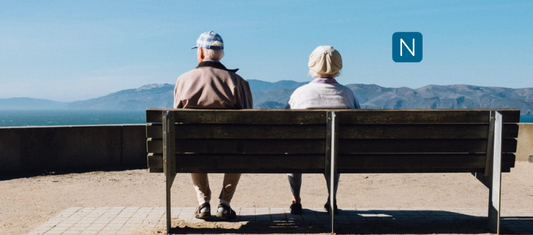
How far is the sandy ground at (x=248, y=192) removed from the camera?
5.94 metres

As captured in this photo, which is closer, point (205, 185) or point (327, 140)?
point (327, 140)

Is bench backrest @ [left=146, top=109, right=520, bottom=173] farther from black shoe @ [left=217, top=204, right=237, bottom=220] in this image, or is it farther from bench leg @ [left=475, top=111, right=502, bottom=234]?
black shoe @ [left=217, top=204, right=237, bottom=220]

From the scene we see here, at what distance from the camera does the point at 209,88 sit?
4543 mm

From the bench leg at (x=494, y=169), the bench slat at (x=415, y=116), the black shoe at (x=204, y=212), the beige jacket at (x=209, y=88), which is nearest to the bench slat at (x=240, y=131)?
the bench slat at (x=415, y=116)

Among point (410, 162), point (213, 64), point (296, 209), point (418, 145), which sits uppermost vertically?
point (213, 64)

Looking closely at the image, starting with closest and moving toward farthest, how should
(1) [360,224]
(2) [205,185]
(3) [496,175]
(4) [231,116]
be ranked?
(4) [231,116], (3) [496,175], (1) [360,224], (2) [205,185]

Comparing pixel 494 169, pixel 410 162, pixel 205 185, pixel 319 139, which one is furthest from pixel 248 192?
pixel 494 169

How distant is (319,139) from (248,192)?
2.85 m

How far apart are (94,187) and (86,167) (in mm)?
1770

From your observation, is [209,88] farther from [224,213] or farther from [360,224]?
[360,224]

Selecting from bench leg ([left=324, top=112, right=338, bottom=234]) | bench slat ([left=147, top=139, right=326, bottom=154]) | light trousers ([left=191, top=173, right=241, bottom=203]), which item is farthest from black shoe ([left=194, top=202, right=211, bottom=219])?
bench leg ([left=324, top=112, right=338, bottom=234])

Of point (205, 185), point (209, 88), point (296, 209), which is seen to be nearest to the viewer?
point (209, 88)

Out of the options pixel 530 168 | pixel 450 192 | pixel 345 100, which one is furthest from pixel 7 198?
pixel 530 168

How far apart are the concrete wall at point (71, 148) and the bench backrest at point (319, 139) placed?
5.03 meters
